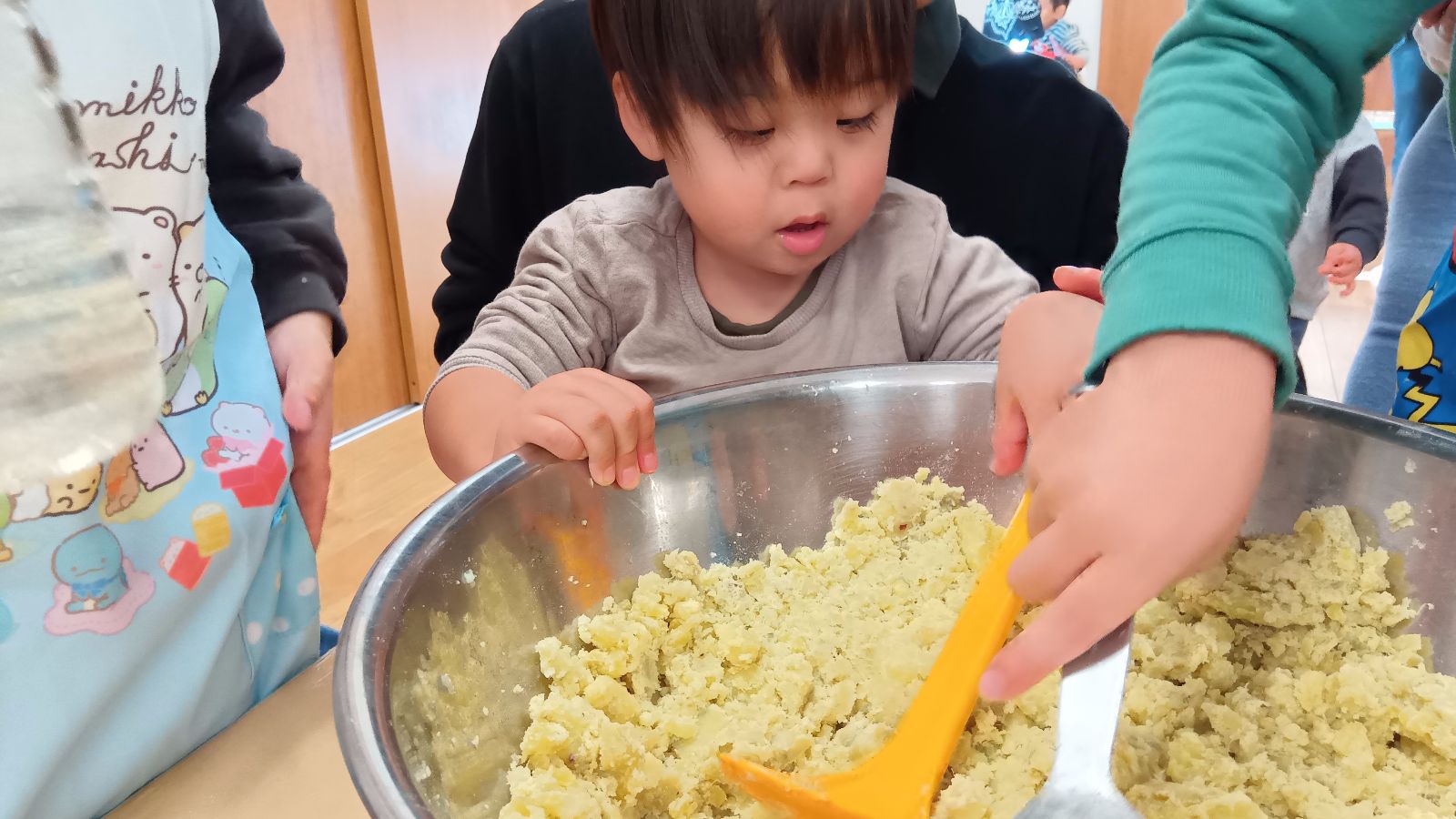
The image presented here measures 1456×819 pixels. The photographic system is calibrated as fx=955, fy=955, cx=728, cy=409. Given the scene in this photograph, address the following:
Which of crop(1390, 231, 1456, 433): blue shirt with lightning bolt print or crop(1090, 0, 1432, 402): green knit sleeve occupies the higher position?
crop(1090, 0, 1432, 402): green knit sleeve

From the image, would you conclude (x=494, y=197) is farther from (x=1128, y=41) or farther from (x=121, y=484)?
(x=1128, y=41)

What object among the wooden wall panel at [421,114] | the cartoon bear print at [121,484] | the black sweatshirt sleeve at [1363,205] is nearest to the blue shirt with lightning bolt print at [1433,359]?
the cartoon bear print at [121,484]

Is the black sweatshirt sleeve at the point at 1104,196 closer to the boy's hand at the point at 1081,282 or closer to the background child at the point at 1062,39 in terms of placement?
the boy's hand at the point at 1081,282

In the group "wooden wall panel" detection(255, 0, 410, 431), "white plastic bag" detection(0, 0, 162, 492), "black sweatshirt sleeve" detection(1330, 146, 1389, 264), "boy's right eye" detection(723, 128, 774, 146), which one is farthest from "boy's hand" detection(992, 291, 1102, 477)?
"wooden wall panel" detection(255, 0, 410, 431)

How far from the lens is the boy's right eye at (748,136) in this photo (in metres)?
0.68

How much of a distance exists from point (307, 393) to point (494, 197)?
0.42m

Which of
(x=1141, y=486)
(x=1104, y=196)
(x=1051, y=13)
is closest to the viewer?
(x=1141, y=486)

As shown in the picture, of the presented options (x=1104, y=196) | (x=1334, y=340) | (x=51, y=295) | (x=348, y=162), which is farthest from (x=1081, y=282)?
(x=1334, y=340)

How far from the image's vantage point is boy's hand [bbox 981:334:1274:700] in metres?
0.33

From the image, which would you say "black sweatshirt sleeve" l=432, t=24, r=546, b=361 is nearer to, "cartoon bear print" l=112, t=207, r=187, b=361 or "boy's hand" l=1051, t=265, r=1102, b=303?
"cartoon bear print" l=112, t=207, r=187, b=361

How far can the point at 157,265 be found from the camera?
1.94ft

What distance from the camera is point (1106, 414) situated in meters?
0.35

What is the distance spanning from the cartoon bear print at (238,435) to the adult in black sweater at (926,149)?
0.40 meters

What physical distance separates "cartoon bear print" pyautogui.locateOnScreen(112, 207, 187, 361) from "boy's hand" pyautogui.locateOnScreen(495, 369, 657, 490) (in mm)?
223
